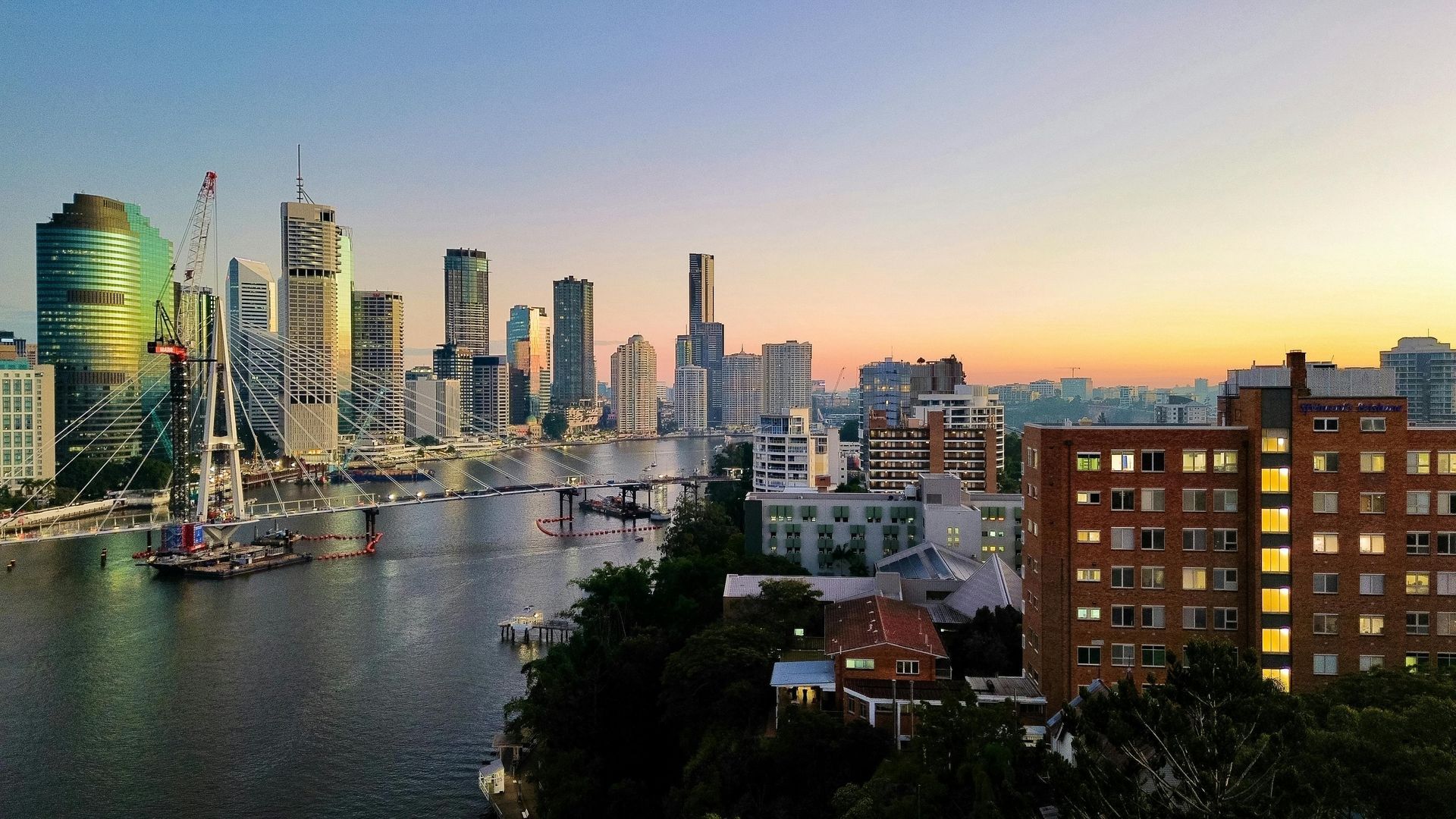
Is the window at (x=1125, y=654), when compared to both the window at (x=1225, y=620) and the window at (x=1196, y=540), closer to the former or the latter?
the window at (x=1225, y=620)

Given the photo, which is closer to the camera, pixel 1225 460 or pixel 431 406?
pixel 1225 460

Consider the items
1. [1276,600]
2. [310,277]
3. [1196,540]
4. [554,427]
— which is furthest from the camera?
[554,427]

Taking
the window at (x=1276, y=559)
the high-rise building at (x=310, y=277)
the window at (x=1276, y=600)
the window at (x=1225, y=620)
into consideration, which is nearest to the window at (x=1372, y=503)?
the window at (x=1276, y=559)

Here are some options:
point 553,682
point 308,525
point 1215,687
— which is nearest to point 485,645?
point 553,682

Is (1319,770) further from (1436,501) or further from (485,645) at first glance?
(485,645)

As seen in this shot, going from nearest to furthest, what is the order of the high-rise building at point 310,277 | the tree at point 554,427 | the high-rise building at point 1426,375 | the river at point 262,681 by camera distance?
the river at point 262,681 < the high-rise building at point 1426,375 < the high-rise building at point 310,277 < the tree at point 554,427

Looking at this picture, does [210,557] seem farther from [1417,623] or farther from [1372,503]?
[1417,623]

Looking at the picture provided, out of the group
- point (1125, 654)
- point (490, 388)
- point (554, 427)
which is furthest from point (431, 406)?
point (1125, 654)
